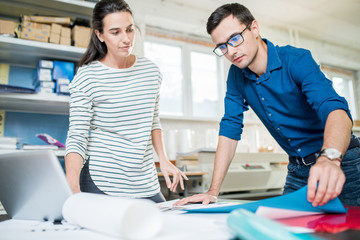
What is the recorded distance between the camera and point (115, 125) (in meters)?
1.18

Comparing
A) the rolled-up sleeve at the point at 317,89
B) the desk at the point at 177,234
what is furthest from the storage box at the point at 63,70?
the desk at the point at 177,234

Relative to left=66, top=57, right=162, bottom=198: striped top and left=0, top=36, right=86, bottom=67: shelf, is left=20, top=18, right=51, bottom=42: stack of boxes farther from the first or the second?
left=66, top=57, right=162, bottom=198: striped top

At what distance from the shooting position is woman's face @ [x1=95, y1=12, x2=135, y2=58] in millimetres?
1208

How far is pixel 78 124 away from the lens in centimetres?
108

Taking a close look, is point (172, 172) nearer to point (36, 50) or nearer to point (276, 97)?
point (276, 97)

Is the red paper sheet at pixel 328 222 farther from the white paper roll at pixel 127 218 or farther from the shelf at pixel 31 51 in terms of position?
the shelf at pixel 31 51

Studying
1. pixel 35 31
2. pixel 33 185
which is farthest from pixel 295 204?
pixel 35 31

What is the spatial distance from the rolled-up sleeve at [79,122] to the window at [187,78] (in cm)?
219

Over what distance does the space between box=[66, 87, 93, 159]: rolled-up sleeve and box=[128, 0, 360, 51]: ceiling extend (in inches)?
86.0

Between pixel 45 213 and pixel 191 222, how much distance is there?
0.33 meters

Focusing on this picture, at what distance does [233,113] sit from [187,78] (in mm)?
2307

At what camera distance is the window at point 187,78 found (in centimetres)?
339

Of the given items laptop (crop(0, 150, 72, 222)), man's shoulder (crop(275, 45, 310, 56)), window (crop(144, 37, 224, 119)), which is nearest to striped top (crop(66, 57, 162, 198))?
laptop (crop(0, 150, 72, 222))

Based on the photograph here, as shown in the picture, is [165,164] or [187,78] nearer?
[165,164]
